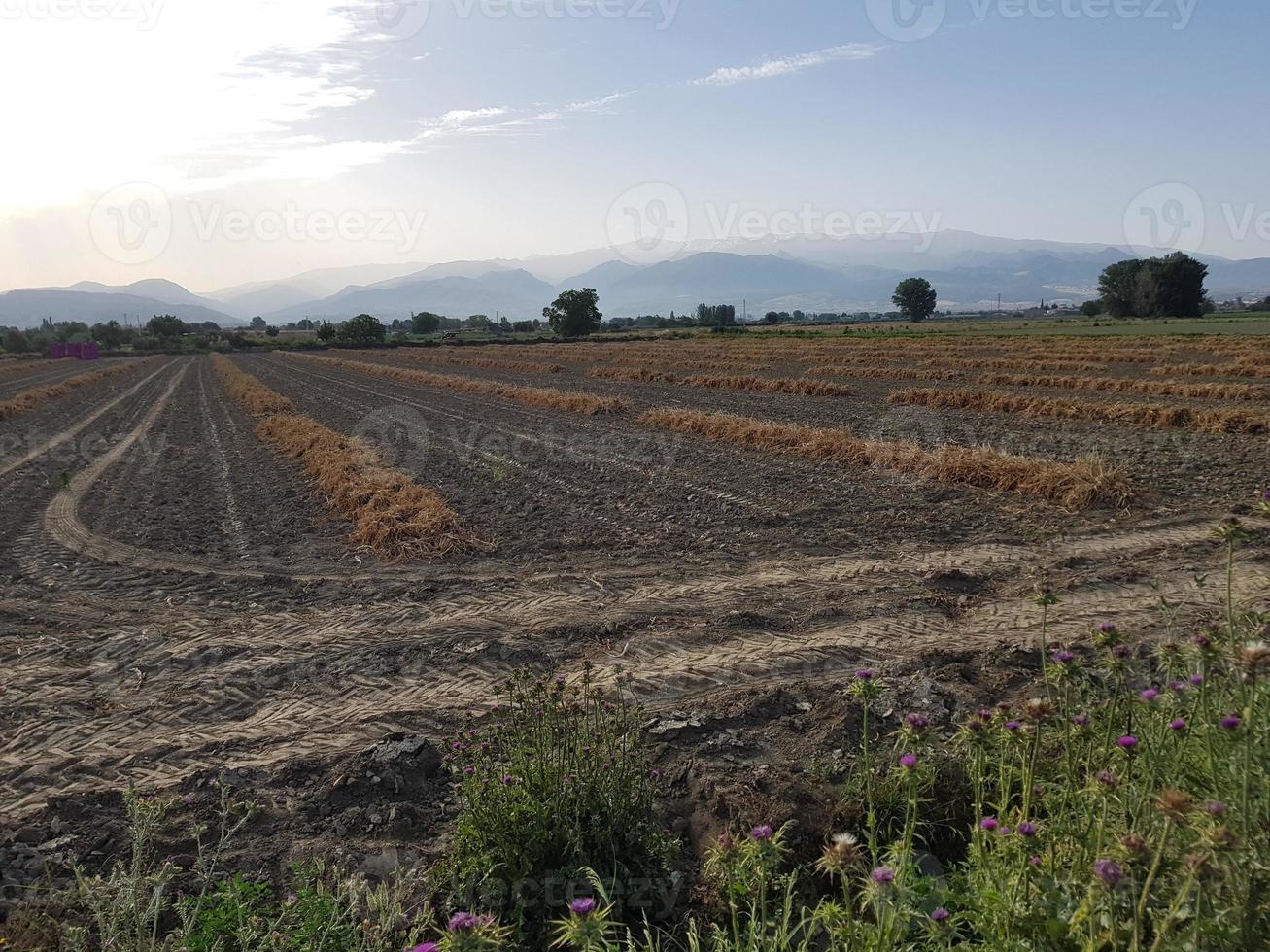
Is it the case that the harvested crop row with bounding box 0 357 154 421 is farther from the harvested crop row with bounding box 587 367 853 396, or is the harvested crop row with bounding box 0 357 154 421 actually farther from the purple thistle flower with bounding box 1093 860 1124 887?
the purple thistle flower with bounding box 1093 860 1124 887

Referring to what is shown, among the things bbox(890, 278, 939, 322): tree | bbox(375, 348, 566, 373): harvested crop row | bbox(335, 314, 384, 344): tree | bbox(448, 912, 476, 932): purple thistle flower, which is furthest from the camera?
bbox(890, 278, 939, 322): tree

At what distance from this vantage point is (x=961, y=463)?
1138cm

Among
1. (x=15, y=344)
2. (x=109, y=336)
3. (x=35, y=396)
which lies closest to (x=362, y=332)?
(x=15, y=344)

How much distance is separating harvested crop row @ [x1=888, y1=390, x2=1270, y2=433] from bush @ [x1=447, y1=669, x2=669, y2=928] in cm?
1699

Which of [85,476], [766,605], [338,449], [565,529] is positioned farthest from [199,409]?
[766,605]

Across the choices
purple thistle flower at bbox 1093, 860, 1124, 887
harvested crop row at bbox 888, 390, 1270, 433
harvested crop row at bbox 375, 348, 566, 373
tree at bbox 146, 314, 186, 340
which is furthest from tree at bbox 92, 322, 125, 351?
purple thistle flower at bbox 1093, 860, 1124, 887

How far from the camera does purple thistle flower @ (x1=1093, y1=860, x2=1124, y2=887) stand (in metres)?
1.78

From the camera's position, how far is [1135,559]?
25.1ft

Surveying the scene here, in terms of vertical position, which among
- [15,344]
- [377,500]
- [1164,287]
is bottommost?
[377,500]

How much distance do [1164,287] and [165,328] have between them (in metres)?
163

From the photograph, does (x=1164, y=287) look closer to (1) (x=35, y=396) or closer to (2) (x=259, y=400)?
(2) (x=259, y=400)

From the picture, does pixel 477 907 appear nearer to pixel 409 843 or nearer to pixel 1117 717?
pixel 409 843

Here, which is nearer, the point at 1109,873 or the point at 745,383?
the point at 1109,873

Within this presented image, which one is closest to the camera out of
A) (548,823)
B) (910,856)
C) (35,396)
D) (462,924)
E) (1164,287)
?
(462,924)
